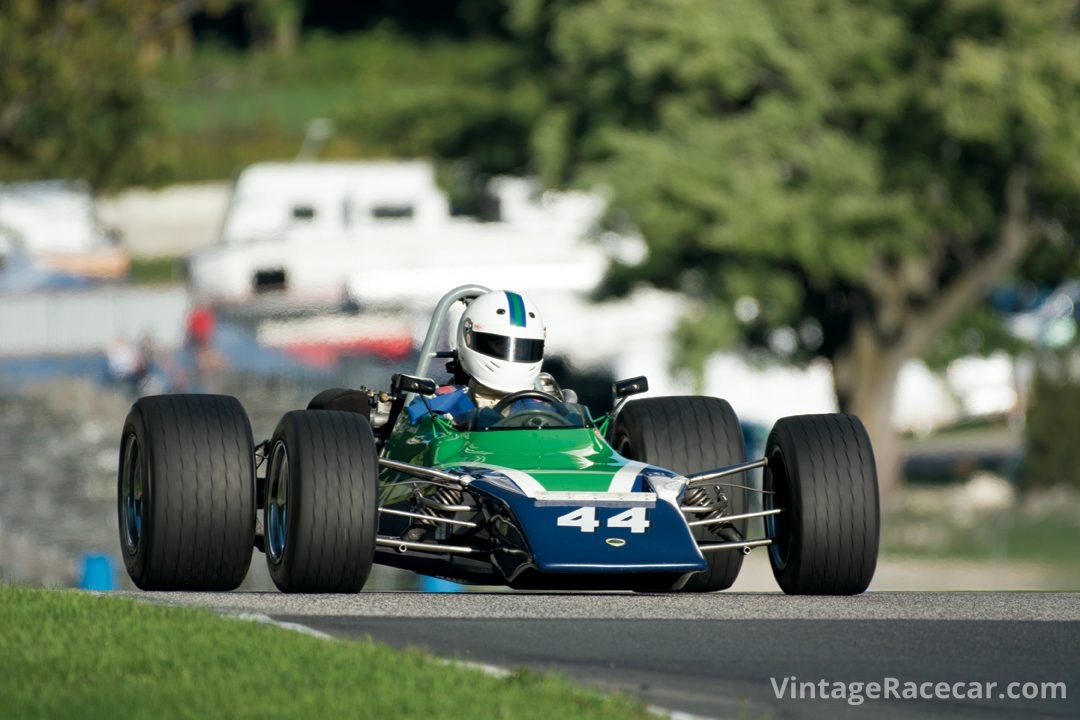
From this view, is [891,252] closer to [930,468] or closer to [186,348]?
[930,468]

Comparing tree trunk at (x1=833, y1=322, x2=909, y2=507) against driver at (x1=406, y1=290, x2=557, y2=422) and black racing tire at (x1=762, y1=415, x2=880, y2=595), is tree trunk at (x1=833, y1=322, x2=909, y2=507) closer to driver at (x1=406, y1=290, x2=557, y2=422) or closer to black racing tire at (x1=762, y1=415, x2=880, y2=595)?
driver at (x1=406, y1=290, x2=557, y2=422)

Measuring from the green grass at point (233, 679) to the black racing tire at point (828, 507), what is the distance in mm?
3337

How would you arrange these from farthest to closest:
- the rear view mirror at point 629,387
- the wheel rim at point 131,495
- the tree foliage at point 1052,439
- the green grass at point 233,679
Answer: the tree foliage at point 1052,439, the rear view mirror at point 629,387, the wheel rim at point 131,495, the green grass at point 233,679

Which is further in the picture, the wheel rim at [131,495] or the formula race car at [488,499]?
the wheel rim at [131,495]

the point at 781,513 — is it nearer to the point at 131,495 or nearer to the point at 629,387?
the point at 629,387

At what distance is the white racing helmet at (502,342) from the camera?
1336cm

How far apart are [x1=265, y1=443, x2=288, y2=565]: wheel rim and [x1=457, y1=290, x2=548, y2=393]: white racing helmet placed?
1520 mm

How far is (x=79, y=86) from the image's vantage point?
33.8m

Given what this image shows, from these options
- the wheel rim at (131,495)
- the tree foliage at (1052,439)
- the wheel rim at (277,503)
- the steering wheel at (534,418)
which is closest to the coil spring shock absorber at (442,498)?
the steering wheel at (534,418)

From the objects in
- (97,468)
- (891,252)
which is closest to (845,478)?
(97,468)

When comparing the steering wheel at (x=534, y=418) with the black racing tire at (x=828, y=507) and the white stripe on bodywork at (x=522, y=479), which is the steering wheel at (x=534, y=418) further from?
the black racing tire at (x=828, y=507)

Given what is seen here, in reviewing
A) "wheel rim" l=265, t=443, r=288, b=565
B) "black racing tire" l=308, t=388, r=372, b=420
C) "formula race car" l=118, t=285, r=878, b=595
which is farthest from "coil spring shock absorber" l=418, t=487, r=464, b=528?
"black racing tire" l=308, t=388, r=372, b=420

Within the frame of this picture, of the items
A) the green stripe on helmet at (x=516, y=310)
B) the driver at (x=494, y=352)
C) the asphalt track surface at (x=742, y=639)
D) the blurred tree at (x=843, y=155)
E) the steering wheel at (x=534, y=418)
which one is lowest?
the asphalt track surface at (x=742, y=639)

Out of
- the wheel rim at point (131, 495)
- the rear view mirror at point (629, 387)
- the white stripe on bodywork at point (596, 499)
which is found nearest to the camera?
the white stripe on bodywork at point (596, 499)
